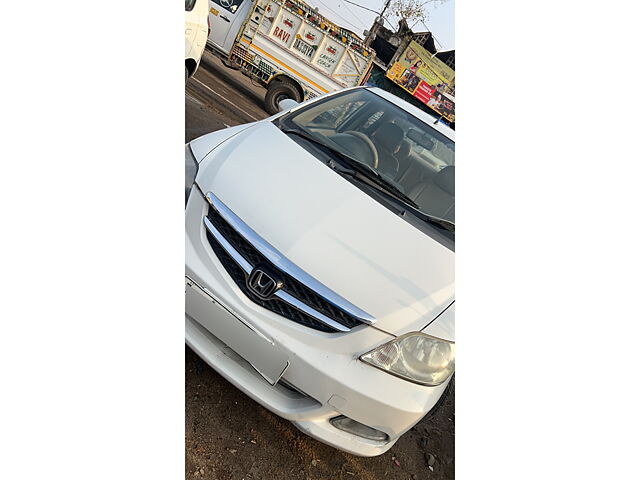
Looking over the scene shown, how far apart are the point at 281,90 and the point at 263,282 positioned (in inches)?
316

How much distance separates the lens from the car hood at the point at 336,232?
6.13 ft

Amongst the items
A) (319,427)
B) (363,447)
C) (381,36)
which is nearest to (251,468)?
(319,427)

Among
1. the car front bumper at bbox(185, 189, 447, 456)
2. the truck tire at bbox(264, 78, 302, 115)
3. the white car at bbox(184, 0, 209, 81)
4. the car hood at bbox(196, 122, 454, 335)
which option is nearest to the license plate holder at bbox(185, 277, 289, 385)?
the car front bumper at bbox(185, 189, 447, 456)

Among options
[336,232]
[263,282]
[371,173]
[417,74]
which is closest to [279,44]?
[417,74]

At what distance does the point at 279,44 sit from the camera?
356 inches

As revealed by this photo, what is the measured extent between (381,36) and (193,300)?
1160 centimetres

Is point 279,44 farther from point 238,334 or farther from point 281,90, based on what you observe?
point 238,334

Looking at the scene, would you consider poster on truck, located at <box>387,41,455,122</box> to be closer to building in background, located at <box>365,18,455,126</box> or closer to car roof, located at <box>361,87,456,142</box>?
building in background, located at <box>365,18,455,126</box>

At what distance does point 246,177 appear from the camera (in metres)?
2.12

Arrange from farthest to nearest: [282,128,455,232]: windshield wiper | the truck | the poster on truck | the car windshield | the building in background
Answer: the poster on truck, the building in background, the truck, the car windshield, [282,128,455,232]: windshield wiper

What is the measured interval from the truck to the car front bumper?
7779 mm

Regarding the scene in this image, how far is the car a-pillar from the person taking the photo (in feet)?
30.1

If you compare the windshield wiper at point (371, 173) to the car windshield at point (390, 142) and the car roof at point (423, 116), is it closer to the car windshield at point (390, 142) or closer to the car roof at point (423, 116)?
the car windshield at point (390, 142)

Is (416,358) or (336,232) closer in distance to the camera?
(416,358)
